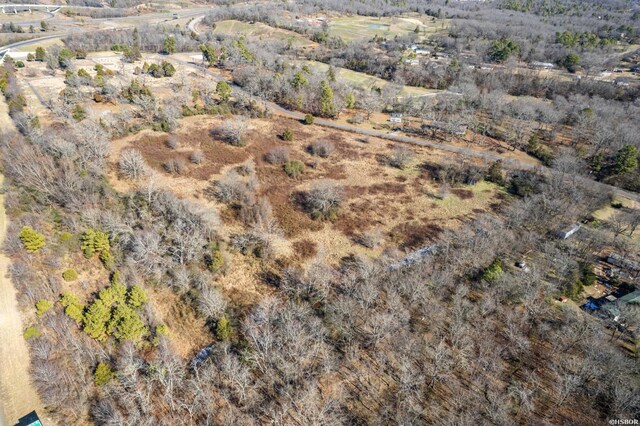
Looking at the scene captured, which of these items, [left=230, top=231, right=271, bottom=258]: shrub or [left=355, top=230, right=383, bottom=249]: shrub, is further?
[left=355, top=230, right=383, bottom=249]: shrub

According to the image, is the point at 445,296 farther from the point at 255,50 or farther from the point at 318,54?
the point at 318,54

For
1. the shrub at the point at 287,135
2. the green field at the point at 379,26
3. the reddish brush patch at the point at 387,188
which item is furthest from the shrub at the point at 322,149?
the green field at the point at 379,26

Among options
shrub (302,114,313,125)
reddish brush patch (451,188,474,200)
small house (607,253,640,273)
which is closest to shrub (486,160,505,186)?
reddish brush patch (451,188,474,200)

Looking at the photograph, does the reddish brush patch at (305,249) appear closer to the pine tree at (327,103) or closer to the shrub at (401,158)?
the shrub at (401,158)

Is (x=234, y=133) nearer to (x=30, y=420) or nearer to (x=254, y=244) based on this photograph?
(x=254, y=244)

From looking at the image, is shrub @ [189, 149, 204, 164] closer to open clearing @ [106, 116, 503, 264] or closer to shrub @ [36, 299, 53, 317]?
open clearing @ [106, 116, 503, 264]

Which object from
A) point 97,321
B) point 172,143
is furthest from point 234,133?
point 97,321
